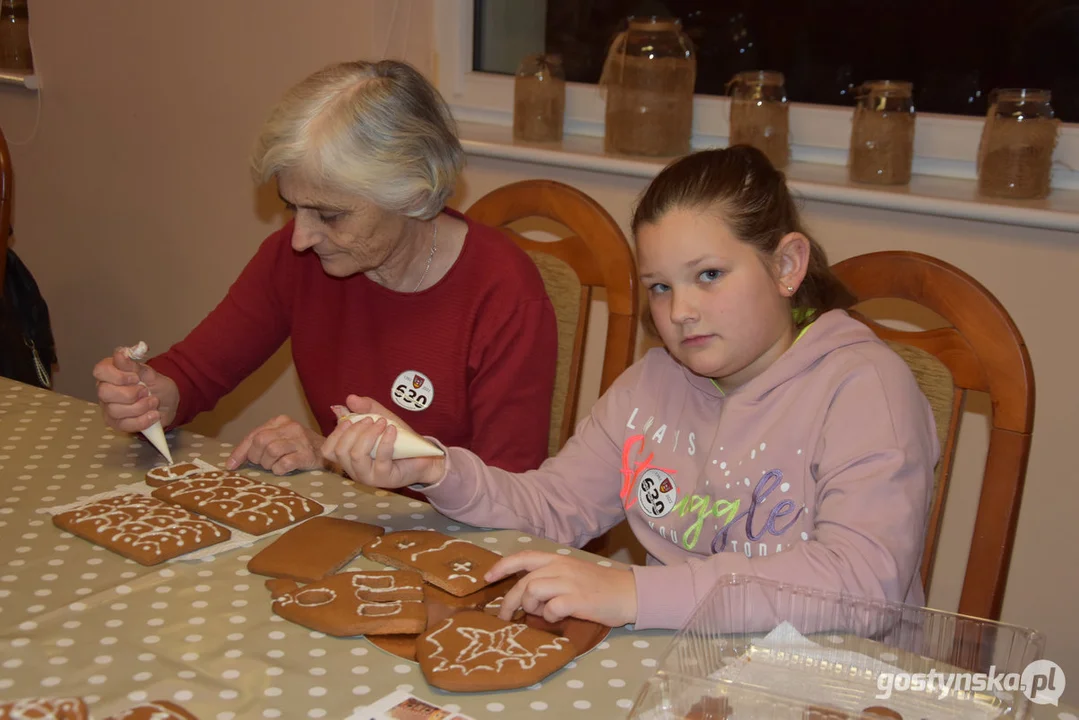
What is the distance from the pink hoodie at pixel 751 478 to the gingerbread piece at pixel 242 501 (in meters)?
0.17

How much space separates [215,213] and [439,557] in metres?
2.17

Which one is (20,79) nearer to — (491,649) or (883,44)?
(883,44)

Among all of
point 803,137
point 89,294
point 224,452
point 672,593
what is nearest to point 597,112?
point 803,137

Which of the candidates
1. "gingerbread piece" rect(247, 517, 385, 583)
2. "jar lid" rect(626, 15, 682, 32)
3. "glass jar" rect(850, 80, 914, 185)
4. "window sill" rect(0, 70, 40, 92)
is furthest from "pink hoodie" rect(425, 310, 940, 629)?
"window sill" rect(0, 70, 40, 92)

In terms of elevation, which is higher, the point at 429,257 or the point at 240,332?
the point at 429,257

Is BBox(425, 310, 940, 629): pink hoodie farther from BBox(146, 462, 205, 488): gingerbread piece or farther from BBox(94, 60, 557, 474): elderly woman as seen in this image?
BBox(146, 462, 205, 488): gingerbread piece

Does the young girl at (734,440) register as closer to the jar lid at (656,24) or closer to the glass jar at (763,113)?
the glass jar at (763,113)

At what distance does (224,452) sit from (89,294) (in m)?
2.25

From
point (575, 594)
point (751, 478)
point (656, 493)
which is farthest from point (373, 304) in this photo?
point (575, 594)

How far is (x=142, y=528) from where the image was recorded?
1.26 m

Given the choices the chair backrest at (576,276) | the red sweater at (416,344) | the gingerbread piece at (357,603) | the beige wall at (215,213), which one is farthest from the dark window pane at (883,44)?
the gingerbread piece at (357,603)

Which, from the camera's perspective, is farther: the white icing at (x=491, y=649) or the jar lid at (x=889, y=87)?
the jar lid at (x=889, y=87)

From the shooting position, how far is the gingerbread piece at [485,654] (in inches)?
38.0

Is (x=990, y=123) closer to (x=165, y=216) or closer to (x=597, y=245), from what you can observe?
(x=597, y=245)
